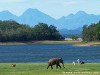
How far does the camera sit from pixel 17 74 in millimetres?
34531

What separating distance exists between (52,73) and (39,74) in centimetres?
136

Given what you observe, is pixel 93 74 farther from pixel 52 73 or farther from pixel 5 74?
pixel 5 74

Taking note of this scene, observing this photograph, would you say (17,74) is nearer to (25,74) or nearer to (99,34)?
(25,74)

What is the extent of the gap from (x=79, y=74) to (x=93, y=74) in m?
1.04

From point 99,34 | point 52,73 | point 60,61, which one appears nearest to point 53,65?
point 60,61

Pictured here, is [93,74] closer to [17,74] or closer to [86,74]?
[86,74]

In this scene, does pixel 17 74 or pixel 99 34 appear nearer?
pixel 17 74

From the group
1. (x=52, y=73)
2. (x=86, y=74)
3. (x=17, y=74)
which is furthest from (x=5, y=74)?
(x=86, y=74)

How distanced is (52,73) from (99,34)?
6513 inches

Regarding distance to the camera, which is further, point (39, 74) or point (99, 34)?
point (99, 34)

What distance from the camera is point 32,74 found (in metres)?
34.0

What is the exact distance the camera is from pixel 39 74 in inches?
1337

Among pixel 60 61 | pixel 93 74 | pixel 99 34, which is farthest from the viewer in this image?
pixel 99 34

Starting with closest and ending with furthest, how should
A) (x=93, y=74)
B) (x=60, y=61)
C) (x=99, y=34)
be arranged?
(x=93, y=74) → (x=60, y=61) → (x=99, y=34)
